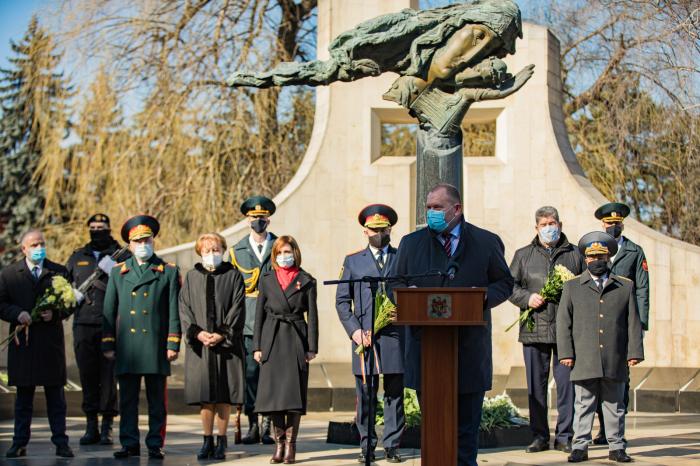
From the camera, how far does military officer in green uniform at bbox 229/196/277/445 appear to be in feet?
37.0

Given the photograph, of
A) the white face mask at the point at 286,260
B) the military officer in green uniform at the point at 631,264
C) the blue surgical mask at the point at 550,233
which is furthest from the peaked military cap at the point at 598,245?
the white face mask at the point at 286,260

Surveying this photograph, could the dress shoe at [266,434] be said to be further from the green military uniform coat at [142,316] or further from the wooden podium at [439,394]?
the wooden podium at [439,394]

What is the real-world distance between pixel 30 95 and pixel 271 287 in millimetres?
12189

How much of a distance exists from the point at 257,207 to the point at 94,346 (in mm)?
1888

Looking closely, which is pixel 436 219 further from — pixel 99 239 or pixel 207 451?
pixel 99 239

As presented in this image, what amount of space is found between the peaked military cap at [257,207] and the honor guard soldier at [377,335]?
4.82 ft

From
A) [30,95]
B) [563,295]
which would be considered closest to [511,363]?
[563,295]

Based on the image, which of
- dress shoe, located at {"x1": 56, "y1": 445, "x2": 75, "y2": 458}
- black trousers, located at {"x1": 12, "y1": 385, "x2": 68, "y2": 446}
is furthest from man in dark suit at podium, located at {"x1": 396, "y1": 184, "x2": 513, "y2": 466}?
black trousers, located at {"x1": 12, "y1": 385, "x2": 68, "y2": 446}

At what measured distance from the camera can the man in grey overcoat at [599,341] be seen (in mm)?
9719

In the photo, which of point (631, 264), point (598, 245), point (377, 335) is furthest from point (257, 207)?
point (631, 264)

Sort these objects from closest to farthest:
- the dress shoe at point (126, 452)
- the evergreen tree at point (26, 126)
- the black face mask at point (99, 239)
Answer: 1. the dress shoe at point (126, 452)
2. the black face mask at point (99, 239)
3. the evergreen tree at point (26, 126)

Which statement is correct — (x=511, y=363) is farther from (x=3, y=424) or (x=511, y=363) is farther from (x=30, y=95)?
(x=30, y=95)

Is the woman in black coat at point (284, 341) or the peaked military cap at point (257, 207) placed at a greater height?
the peaked military cap at point (257, 207)

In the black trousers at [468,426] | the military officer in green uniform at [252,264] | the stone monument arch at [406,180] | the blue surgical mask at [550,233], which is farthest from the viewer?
the stone monument arch at [406,180]
